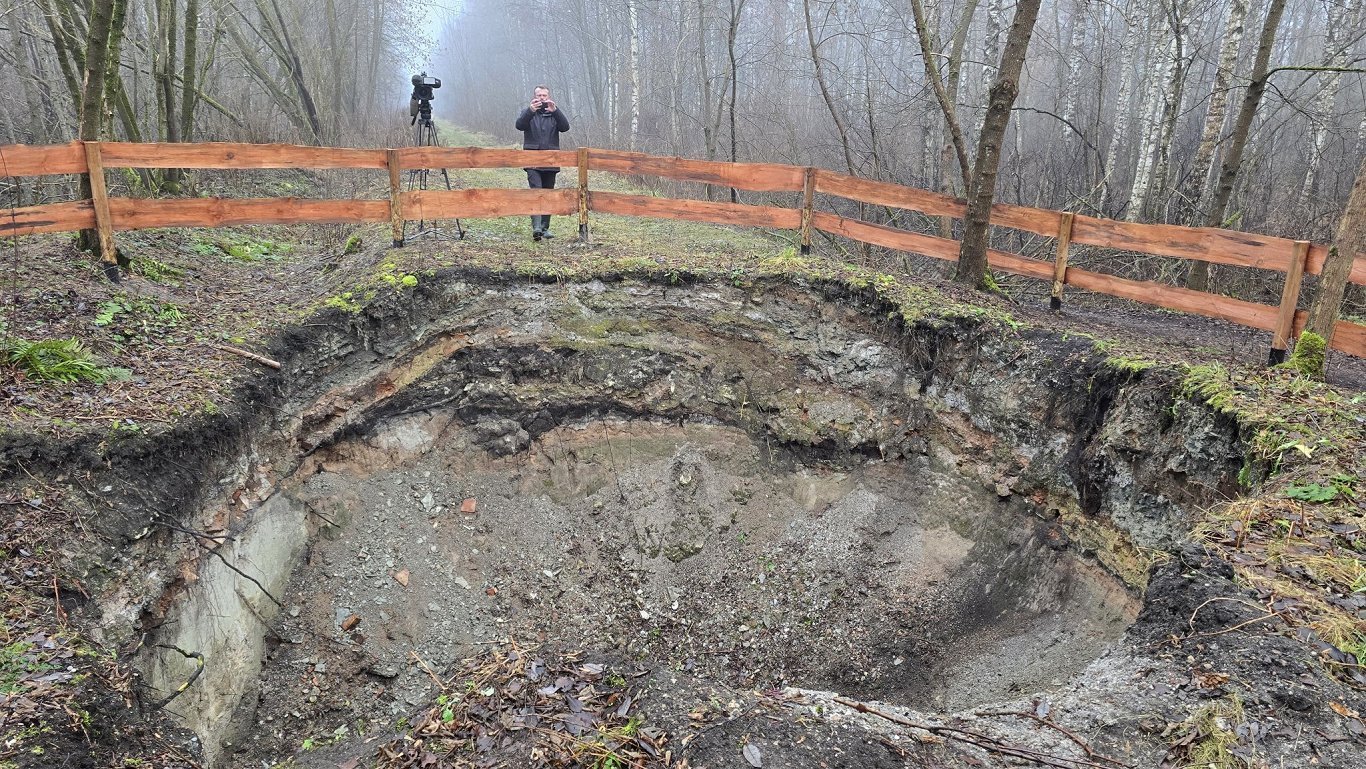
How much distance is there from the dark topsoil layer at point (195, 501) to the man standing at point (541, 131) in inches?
51.7

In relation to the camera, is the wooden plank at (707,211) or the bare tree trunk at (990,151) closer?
the bare tree trunk at (990,151)

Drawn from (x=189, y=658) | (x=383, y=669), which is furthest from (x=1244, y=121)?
(x=189, y=658)

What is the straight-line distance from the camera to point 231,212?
23.7 feet

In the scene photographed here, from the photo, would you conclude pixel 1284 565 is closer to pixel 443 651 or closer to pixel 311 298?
pixel 443 651

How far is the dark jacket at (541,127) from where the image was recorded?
927 centimetres

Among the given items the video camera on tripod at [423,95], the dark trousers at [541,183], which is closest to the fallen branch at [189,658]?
the dark trousers at [541,183]

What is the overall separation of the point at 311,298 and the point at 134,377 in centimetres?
205

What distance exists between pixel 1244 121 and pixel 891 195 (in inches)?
165

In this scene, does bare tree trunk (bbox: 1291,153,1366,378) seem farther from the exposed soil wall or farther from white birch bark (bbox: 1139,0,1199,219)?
white birch bark (bbox: 1139,0,1199,219)

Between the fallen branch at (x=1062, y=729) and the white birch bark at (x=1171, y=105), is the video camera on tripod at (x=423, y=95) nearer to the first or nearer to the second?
the fallen branch at (x=1062, y=729)

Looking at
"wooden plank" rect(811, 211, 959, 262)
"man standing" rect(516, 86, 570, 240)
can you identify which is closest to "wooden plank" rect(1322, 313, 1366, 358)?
"wooden plank" rect(811, 211, 959, 262)

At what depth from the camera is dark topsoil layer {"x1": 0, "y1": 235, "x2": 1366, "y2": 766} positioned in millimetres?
3271

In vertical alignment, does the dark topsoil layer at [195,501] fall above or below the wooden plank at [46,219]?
below

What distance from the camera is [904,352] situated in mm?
7547
